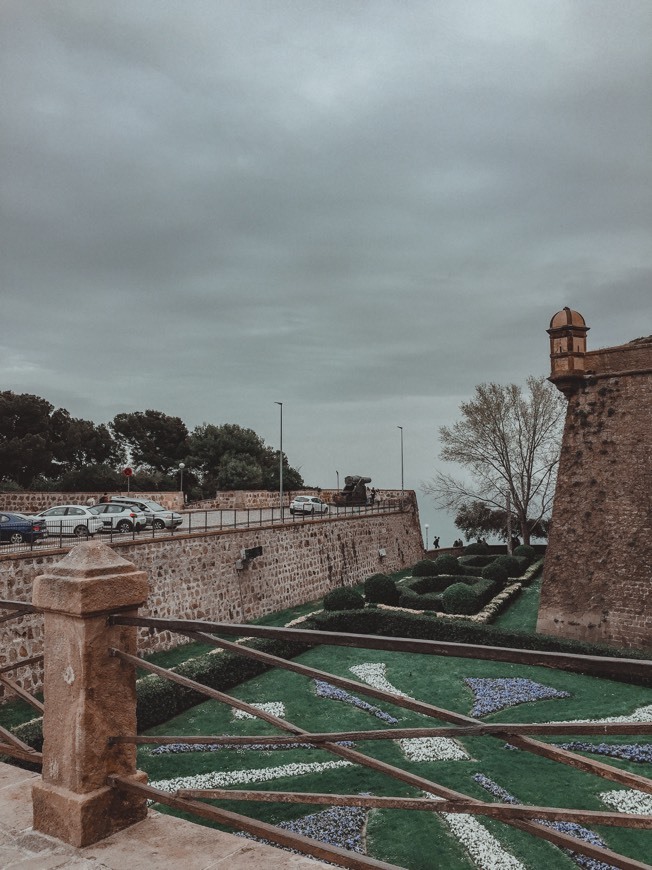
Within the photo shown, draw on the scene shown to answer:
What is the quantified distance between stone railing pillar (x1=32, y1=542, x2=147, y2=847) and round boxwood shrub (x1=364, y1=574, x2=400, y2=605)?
1992 centimetres

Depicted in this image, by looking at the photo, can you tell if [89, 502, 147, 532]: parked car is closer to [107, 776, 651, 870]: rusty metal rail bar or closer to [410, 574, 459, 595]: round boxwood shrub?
[410, 574, 459, 595]: round boxwood shrub

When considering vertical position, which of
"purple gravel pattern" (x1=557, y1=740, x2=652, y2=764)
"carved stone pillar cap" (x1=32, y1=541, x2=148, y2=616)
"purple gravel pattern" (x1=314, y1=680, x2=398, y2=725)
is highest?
"carved stone pillar cap" (x1=32, y1=541, x2=148, y2=616)

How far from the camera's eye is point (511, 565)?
2825cm

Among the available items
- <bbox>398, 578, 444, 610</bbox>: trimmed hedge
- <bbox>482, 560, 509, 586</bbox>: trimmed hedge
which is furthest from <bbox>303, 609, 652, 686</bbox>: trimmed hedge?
<bbox>482, 560, 509, 586</bbox>: trimmed hedge

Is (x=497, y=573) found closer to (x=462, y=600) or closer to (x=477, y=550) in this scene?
(x=462, y=600)

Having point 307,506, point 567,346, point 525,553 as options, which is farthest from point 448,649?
point 307,506

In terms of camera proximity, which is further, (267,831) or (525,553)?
(525,553)

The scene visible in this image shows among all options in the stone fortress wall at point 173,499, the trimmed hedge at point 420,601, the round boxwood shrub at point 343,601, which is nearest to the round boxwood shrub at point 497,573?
the trimmed hedge at point 420,601

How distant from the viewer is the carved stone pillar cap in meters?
3.08

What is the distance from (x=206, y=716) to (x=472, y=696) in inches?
222

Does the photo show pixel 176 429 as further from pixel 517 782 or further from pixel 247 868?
pixel 247 868

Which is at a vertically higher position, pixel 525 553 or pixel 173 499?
pixel 173 499

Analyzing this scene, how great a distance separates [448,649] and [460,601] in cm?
1982

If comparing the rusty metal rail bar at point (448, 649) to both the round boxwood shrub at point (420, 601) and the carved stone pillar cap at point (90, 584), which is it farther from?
the round boxwood shrub at point (420, 601)
